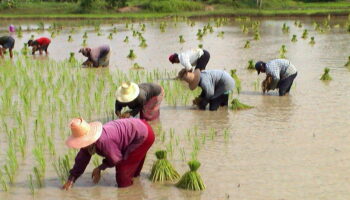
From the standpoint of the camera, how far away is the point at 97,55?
466 inches

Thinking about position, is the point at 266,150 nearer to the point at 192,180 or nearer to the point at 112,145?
the point at 192,180

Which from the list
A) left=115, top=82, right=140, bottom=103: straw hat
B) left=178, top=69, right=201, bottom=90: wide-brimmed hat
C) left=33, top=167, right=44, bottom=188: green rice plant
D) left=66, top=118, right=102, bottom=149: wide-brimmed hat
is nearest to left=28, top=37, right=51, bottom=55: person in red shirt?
left=178, top=69, right=201, bottom=90: wide-brimmed hat

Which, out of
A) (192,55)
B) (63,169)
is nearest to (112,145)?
(63,169)

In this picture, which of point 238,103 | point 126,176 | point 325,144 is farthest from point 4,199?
point 238,103

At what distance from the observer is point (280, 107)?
7.79 meters

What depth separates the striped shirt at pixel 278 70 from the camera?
8195 mm

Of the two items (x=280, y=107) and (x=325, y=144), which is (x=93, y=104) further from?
(x=325, y=144)

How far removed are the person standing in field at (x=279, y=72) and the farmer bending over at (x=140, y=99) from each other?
2.20 m

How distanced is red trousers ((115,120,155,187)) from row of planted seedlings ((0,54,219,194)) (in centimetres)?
55

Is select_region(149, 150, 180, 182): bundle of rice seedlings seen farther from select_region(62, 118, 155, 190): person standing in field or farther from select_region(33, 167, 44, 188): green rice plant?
select_region(33, 167, 44, 188): green rice plant

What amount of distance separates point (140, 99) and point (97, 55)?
19.4ft

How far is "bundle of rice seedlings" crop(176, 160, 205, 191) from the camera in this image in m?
4.41

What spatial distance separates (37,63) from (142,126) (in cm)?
869

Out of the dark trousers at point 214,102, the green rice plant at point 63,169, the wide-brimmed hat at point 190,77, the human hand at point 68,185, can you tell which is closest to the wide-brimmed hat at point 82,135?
the human hand at point 68,185
